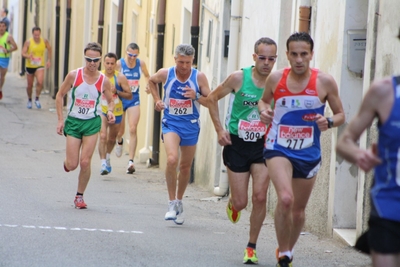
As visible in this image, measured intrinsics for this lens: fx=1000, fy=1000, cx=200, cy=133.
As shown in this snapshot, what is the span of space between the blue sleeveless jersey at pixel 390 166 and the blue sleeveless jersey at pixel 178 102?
5.49 metres

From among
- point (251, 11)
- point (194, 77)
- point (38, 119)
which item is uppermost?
point (251, 11)

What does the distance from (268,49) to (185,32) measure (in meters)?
8.93

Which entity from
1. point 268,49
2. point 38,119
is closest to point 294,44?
point 268,49

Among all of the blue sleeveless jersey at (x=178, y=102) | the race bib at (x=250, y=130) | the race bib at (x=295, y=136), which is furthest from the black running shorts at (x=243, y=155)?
the blue sleeveless jersey at (x=178, y=102)

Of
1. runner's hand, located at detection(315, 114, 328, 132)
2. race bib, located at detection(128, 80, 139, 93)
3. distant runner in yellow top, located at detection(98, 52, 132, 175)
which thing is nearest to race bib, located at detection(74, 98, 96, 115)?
distant runner in yellow top, located at detection(98, 52, 132, 175)

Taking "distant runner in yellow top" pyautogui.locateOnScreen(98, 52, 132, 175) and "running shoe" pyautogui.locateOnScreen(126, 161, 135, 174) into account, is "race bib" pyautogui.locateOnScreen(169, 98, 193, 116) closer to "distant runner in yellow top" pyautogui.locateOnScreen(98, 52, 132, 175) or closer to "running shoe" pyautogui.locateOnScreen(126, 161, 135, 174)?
"distant runner in yellow top" pyautogui.locateOnScreen(98, 52, 132, 175)

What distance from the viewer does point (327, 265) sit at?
838 cm

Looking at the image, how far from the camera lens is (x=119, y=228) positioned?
9.81m

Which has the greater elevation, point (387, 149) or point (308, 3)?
point (308, 3)

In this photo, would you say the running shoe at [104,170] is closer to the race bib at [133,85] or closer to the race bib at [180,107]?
the race bib at [133,85]

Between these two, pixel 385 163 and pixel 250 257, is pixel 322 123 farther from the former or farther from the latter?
pixel 385 163

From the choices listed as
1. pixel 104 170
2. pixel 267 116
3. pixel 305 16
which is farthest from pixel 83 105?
pixel 104 170

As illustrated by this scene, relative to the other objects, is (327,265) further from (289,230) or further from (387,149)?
(387,149)

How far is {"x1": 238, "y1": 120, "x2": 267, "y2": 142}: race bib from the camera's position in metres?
8.57
